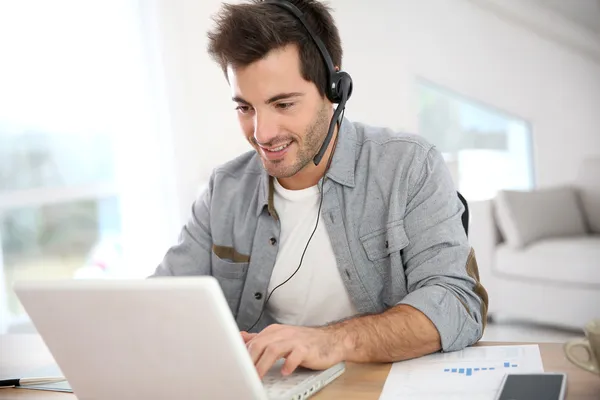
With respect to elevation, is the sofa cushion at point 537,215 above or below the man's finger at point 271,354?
below

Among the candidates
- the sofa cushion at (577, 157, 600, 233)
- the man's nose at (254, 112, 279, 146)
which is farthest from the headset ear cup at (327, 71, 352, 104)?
the sofa cushion at (577, 157, 600, 233)

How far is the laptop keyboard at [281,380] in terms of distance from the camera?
91 centimetres

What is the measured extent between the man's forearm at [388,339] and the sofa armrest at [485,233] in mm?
2762

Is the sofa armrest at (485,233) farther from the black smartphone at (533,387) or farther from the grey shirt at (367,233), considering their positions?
the black smartphone at (533,387)

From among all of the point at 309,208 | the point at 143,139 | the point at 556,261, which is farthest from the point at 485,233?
the point at 309,208

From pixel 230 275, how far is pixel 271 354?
1.78 feet

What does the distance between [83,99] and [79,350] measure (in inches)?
107

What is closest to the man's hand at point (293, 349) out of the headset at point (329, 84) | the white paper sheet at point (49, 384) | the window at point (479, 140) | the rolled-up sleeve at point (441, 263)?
the rolled-up sleeve at point (441, 263)

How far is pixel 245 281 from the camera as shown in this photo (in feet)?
4.83

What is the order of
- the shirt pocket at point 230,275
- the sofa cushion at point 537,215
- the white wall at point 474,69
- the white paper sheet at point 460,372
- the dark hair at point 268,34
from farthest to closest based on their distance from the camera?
the white wall at point 474,69 < the sofa cushion at point 537,215 < the shirt pocket at point 230,275 < the dark hair at point 268,34 < the white paper sheet at point 460,372

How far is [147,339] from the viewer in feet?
2.68

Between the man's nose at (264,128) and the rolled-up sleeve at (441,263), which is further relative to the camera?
the man's nose at (264,128)

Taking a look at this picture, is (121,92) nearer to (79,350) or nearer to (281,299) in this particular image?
(281,299)

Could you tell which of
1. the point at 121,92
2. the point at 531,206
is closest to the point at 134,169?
the point at 121,92
